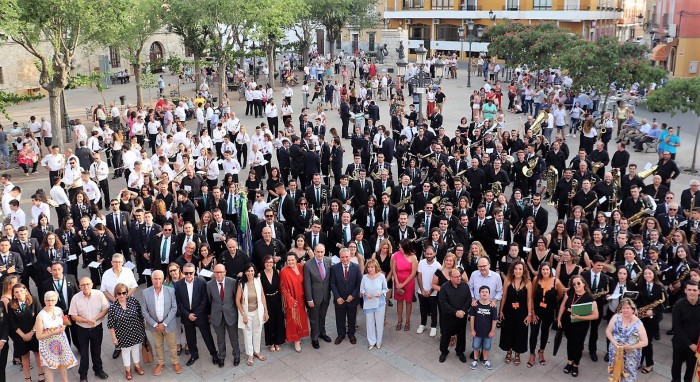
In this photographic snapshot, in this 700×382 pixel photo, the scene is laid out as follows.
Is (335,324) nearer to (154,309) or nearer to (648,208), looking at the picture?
(154,309)

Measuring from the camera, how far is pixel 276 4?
27.8 meters

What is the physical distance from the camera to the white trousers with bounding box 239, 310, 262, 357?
832 cm

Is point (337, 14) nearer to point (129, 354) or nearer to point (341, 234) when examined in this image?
point (341, 234)

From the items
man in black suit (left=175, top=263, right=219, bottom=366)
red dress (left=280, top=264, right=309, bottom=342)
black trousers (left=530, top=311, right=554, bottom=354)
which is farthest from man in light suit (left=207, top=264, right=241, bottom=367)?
black trousers (left=530, top=311, right=554, bottom=354)

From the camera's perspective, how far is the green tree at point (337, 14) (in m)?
43.1

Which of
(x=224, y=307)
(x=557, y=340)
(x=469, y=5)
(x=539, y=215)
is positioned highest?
(x=469, y=5)

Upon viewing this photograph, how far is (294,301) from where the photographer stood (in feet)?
28.4

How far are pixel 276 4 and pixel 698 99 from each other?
17933 millimetres

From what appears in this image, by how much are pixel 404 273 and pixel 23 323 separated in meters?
5.05

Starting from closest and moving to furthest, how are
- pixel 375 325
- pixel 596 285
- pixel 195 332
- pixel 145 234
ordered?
1. pixel 596 285
2. pixel 195 332
3. pixel 375 325
4. pixel 145 234

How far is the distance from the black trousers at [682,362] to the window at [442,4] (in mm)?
52104

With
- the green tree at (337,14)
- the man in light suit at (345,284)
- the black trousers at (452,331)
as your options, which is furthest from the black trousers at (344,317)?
the green tree at (337,14)

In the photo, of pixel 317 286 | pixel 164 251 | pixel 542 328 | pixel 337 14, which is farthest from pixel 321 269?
pixel 337 14

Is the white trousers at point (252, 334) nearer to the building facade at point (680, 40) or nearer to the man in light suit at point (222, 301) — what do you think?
the man in light suit at point (222, 301)
